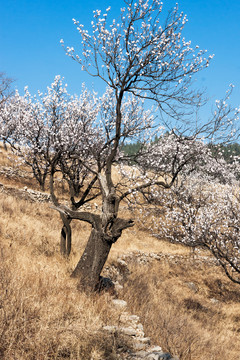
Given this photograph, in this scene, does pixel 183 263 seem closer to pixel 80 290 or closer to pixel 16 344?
pixel 80 290

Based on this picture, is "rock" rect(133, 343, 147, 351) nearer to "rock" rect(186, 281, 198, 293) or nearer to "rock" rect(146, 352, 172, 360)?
"rock" rect(146, 352, 172, 360)

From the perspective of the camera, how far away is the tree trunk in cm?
648

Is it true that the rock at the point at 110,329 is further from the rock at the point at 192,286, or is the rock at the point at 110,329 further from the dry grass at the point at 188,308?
the rock at the point at 192,286

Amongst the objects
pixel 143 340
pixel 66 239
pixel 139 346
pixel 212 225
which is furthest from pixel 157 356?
pixel 212 225

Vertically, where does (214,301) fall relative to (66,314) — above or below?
below

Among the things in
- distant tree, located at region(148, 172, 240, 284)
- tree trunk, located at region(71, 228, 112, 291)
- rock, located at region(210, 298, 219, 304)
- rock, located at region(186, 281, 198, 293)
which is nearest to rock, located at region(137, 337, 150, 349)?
tree trunk, located at region(71, 228, 112, 291)

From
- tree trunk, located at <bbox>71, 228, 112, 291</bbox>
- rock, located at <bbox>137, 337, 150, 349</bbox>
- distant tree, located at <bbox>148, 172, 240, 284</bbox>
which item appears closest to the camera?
rock, located at <bbox>137, 337, 150, 349</bbox>

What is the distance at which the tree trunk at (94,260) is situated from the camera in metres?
6.48

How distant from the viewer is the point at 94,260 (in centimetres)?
656

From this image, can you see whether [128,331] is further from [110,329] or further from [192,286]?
[192,286]

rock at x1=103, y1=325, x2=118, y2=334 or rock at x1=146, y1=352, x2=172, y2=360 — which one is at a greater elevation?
rock at x1=146, y1=352, x2=172, y2=360

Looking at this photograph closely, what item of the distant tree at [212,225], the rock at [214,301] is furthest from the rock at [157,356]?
the rock at [214,301]

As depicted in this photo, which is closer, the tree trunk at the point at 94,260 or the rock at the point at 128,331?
the rock at the point at 128,331

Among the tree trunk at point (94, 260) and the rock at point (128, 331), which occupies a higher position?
the tree trunk at point (94, 260)
